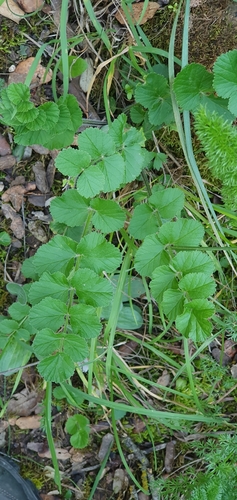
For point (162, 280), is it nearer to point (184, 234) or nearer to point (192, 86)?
point (184, 234)

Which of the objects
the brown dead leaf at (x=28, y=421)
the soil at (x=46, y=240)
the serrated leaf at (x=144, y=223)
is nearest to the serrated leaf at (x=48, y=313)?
the serrated leaf at (x=144, y=223)

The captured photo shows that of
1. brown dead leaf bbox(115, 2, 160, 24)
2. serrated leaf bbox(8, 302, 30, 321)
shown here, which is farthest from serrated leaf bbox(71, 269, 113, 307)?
brown dead leaf bbox(115, 2, 160, 24)

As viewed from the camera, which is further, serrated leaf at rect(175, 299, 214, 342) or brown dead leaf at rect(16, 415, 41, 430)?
brown dead leaf at rect(16, 415, 41, 430)

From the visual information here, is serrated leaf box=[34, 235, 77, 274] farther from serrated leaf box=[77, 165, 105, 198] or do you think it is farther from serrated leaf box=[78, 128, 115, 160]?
serrated leaf box=[78, 128, 115, 160]

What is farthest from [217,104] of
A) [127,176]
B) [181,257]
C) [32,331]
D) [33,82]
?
[32,331]

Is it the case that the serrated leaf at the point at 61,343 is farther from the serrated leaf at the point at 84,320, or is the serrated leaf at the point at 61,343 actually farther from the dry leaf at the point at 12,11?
the dry leaf at the point at 12,11

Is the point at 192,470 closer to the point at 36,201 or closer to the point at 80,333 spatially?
the point at 80,333
